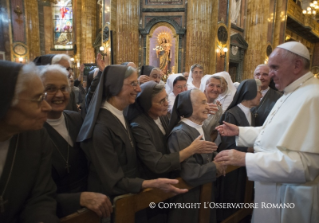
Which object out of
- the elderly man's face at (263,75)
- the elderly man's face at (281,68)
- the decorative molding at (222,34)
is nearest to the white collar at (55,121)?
the elderly man's face at (281,68)

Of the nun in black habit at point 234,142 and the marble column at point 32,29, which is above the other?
the marble column at point 32,29

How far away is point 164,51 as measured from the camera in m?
11.4

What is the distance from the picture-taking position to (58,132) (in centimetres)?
176

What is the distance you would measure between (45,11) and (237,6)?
14.3 meters

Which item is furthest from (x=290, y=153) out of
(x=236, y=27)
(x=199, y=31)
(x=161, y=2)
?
(x=236, y=27)

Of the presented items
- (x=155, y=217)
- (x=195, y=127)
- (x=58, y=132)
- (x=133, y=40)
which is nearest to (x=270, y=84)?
(x=195, y=127)

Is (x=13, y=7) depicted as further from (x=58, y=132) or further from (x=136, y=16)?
(x=58, y=132)

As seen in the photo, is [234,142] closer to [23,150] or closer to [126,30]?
[23,150]

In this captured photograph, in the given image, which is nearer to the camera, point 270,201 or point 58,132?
point 58,132

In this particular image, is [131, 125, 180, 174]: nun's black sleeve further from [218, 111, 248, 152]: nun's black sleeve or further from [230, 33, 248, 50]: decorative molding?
[230, 33, 248, 50]: decorative molding

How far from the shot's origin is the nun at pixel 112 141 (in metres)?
1.59

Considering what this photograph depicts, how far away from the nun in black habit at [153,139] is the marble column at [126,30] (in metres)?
9.04

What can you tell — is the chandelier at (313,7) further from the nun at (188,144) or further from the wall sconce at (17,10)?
the wall sconce at (17,10)

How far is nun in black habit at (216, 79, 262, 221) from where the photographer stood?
264 centimetres
